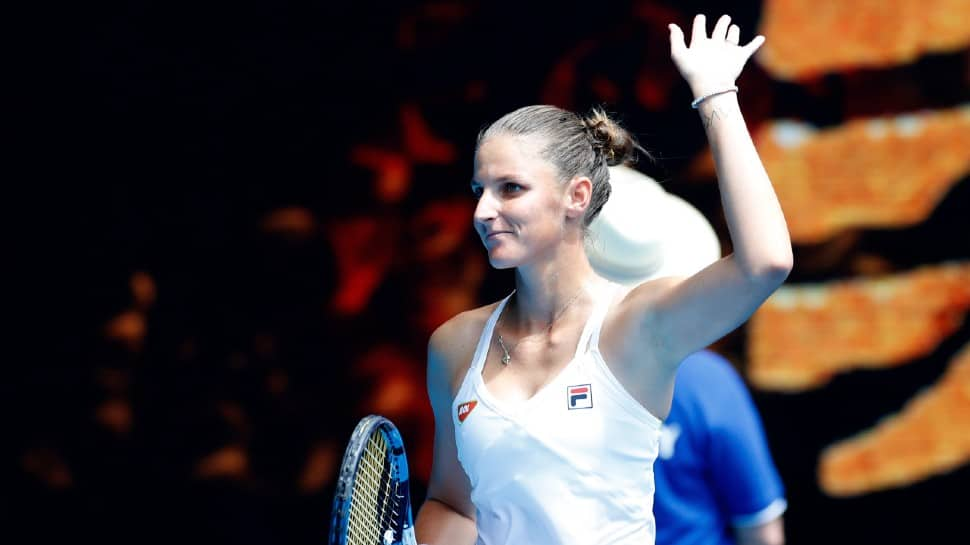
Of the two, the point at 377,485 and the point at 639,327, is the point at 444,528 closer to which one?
the point at 377,485

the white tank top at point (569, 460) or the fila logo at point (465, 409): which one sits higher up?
the fila logo at point (465, 409)

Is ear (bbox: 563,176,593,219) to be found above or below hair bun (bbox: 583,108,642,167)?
below

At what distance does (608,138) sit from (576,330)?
39cm

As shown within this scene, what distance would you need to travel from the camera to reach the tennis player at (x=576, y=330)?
6.58ft

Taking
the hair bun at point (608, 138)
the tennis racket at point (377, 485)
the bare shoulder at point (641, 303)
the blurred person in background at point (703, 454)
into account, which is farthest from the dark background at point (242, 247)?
the bare shoulder at point (641, 303)

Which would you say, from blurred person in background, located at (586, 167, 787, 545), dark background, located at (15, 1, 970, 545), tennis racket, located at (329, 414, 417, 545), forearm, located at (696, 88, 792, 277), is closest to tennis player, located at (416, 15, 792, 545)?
forearm, located at (696, 88, 792, 277)

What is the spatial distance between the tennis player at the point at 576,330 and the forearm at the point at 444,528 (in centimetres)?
13

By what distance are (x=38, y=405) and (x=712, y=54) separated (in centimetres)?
303

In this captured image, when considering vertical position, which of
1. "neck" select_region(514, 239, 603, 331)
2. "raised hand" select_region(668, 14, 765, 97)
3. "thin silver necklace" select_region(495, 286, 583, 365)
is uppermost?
"raised hand" select_region(668, 14, 765, 97)

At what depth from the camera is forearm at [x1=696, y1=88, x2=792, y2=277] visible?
1.94 m

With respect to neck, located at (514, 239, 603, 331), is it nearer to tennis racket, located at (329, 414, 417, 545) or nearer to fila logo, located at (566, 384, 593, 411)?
fila logo, located at (566, 384, 593, 411)

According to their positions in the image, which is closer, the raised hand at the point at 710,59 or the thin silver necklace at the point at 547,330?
the raised hand at the point at 710,59

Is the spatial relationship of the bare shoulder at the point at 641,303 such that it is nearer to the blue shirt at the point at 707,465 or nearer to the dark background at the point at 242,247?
the blue shirt at the point at 707,465

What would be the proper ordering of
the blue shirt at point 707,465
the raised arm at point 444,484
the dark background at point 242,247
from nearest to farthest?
the raised arm at point 444,484
the blue shirt at point 707,465
the dark background at point 242,247
